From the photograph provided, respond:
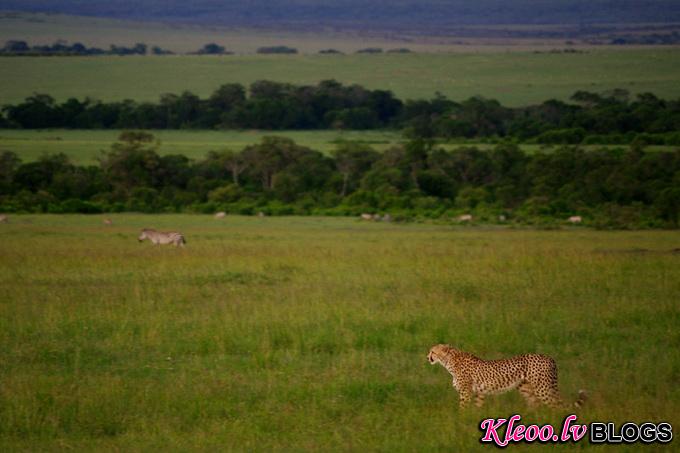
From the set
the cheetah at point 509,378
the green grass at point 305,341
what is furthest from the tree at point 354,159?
the cheetah at point 509,378

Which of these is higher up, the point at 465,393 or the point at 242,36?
the point at 242,36

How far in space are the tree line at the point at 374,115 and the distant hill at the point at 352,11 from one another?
227 feet

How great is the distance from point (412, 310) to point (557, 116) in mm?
46288

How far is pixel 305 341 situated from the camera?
8211 mm

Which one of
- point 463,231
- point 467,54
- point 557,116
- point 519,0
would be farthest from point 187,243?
point 519,0

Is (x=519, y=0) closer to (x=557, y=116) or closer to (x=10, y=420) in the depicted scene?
Answer: (x=557, y=116)

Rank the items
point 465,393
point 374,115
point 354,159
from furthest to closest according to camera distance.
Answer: point 374,115 → point 354,159 → point 465,393

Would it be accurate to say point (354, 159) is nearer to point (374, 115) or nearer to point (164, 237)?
point (164, 237)

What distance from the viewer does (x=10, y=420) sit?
611 centimetres

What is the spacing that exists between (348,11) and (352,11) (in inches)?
24.3

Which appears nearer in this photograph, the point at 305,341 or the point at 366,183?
the point at 305,341

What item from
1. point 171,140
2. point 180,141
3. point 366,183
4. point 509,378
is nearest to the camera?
point 509,378

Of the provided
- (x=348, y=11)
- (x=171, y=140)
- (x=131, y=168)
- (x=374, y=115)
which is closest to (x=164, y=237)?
(x=131, y=168)

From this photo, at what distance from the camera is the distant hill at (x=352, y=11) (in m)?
138
